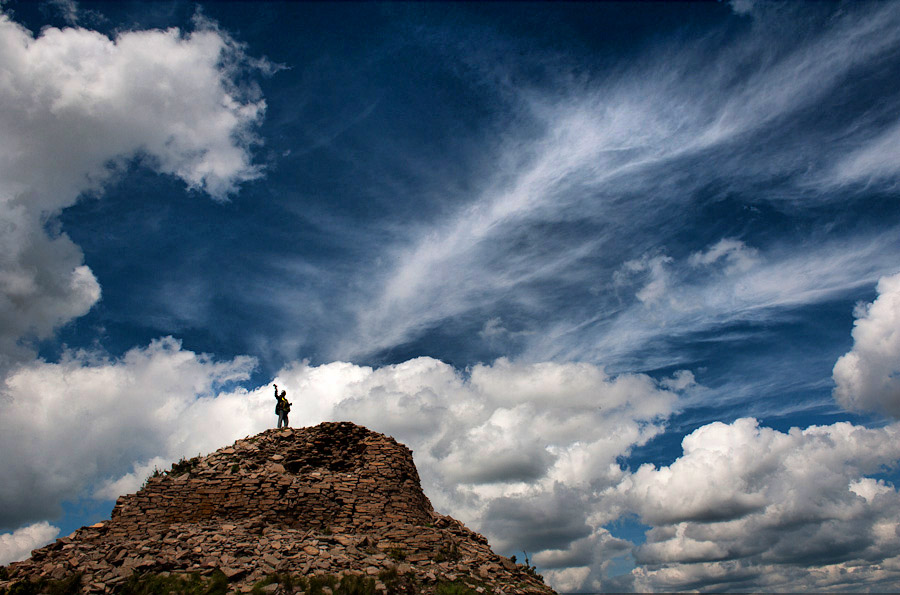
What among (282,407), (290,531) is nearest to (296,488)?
(290,531)

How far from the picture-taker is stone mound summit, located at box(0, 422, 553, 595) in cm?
1822

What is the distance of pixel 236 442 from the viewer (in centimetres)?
2831

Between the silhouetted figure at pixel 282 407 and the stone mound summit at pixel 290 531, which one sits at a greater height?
the silhouetted figure at pixel 282 407

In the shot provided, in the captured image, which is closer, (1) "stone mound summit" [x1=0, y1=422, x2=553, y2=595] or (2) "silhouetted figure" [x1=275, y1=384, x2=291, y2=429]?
(1) "stone mound summit" [x1=0, y1=422, x2=553, y2=595]

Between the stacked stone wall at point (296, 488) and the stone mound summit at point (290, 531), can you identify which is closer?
the stone mound summit at point (290, 531)

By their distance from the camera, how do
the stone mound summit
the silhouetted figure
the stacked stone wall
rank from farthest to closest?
the silhouetted figure
the stacked stone wall
the stone mound summit

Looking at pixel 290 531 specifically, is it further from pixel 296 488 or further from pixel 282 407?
pixel 282 407

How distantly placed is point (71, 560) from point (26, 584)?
1525 millimetres

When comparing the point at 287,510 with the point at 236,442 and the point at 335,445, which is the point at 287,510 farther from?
the point at 236,442

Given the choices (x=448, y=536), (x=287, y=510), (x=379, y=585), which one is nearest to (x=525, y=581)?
(x=448, y=536)

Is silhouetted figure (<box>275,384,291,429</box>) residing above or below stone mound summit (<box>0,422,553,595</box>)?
above

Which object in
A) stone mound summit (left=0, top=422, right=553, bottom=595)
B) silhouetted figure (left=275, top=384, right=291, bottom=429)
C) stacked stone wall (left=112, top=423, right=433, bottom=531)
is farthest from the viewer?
silhouetted figure (left=275, top=384, right=291, bottom=429)

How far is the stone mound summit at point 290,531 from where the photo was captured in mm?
18219

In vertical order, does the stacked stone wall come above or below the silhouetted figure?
below
